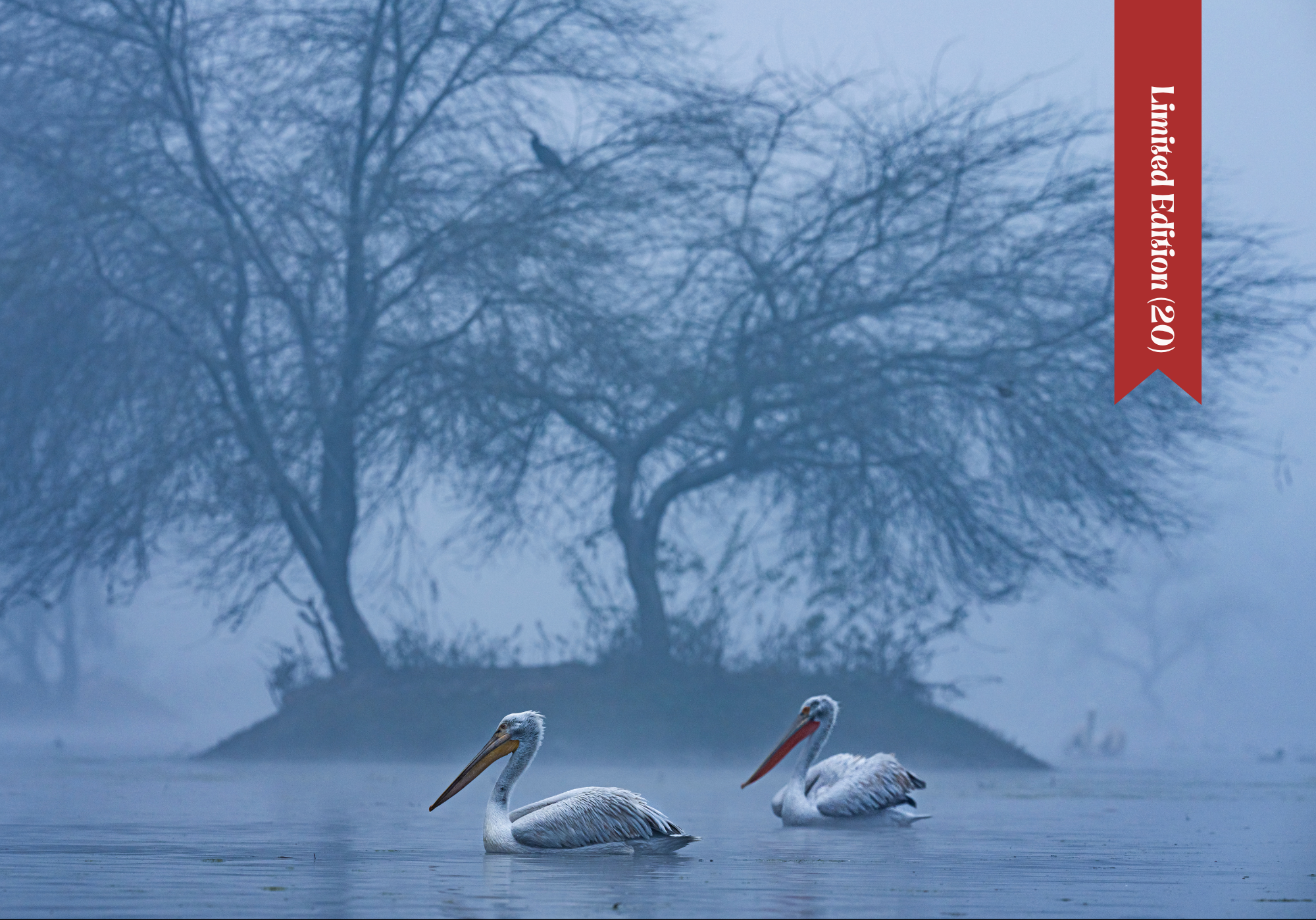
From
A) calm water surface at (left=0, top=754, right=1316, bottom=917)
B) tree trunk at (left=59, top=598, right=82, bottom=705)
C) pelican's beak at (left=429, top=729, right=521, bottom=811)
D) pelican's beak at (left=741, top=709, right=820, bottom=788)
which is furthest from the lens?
tree trunk at (left=59, top=598, right=82, bottom=705)

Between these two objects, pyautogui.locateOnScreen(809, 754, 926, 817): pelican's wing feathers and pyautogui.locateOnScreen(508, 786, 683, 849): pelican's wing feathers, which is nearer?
pyautogui.locateOnScreen(508, 786, 683, 849): pelican's wing feathers

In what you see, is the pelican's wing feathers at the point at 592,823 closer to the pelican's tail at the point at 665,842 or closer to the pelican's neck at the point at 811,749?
the pelican's tail at the point at 665,842

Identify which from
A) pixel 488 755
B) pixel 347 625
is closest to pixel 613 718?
pixel 347 625

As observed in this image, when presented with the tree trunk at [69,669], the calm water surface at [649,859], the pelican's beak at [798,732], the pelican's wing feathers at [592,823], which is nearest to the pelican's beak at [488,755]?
the calm water surface at [649,859]

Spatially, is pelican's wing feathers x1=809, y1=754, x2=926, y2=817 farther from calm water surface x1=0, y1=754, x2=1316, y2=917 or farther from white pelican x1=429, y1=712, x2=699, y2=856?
white pelican x1=429, y1=712, x2=699, y2=856

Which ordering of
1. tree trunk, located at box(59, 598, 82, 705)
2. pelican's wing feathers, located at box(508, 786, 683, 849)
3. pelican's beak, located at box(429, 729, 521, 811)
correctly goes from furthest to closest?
tree trunk, located at box(59, 598, 82, 705) < pelican's beak, located at box(429, 729, 521, 811) < pelican's wing feathers, located at box(508, 786, 683, 849)

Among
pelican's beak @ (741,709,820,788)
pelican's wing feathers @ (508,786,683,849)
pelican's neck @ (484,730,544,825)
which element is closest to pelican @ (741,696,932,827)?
pelican's beak @ (741,709,820,788)

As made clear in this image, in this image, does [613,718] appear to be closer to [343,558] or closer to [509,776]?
[343,558]

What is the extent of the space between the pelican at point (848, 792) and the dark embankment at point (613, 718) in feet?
30.4

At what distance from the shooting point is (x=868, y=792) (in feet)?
44.1

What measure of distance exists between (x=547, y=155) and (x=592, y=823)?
15025mm

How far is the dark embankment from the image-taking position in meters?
23.5

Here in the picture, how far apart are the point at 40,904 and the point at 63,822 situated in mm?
5617

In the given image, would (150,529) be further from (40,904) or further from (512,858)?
(40,904)
